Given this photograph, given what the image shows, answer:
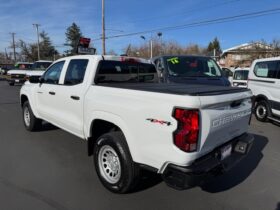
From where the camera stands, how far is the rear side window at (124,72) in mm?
4734

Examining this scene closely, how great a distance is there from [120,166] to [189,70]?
5458 millimetres

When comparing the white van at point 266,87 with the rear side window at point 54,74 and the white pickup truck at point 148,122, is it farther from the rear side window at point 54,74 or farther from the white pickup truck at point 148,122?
the rear side window at point 54,74

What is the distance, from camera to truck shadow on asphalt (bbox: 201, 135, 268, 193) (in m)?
4.18

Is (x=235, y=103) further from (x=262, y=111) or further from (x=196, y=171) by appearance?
(x=262, y=111)

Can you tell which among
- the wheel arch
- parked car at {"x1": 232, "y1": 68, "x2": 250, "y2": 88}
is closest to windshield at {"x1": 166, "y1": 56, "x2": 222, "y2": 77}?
the wheel arch

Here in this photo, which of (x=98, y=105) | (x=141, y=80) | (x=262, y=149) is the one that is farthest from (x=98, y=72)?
(x=262, y=149)

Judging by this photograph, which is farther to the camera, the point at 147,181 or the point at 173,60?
the point at 173,60

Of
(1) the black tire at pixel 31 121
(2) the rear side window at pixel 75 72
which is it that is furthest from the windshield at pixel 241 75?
(2) the rear side window at pixel 75 72

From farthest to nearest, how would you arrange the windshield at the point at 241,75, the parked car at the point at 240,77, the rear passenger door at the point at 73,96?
1. the windshield at the point at 241,75
2. the parked car at the point at 240,77
3. the rear passenger door at the point at 73,96

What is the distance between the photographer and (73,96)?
15.8 feet

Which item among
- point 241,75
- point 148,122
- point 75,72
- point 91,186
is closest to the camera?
point 148,122

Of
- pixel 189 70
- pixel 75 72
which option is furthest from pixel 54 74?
pixel 189 70

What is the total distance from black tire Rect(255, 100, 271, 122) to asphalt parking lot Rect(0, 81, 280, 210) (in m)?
3.26

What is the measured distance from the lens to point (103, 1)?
28984mm
